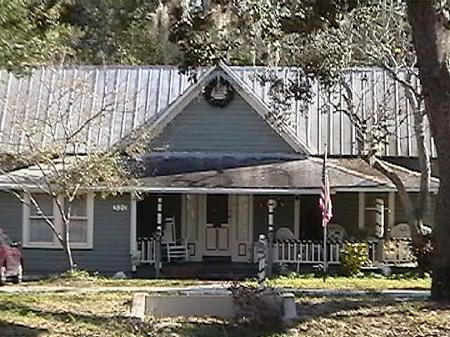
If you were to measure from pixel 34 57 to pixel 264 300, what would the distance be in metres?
5.03

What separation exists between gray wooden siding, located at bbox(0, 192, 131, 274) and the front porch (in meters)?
0.74

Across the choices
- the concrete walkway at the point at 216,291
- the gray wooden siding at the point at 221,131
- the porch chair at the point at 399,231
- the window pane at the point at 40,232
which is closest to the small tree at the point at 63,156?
the window pane at the point at 40,232

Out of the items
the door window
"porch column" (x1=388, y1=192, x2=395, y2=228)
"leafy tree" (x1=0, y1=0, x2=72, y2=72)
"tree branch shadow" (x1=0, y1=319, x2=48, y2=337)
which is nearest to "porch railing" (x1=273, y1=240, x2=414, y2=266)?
"porch column" (x1=388, y1=192, x2=395, y2=228)

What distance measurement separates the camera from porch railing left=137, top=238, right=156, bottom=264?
90.0 ft

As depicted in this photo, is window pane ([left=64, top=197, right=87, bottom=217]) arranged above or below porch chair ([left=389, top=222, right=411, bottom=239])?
above

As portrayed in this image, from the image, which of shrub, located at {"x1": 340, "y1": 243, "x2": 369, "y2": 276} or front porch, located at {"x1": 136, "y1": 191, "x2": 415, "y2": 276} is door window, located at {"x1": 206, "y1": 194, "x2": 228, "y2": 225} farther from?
shrub, located at {"x1": 340, "y1": 243, "x2": 369, "y2": 276}

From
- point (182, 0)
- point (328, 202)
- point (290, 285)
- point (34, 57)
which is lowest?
point (290, 285)

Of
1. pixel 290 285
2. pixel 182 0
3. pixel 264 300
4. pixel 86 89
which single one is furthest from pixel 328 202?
pixel 264 300

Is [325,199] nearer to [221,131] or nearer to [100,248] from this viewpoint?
[221,131]

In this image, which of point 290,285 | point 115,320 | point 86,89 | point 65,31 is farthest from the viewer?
point 86,89

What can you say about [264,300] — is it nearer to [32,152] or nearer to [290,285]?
[290,285]

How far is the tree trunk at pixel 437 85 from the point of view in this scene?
12.8 metres

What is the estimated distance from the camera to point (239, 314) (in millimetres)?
12875

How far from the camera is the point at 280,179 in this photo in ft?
88.8
